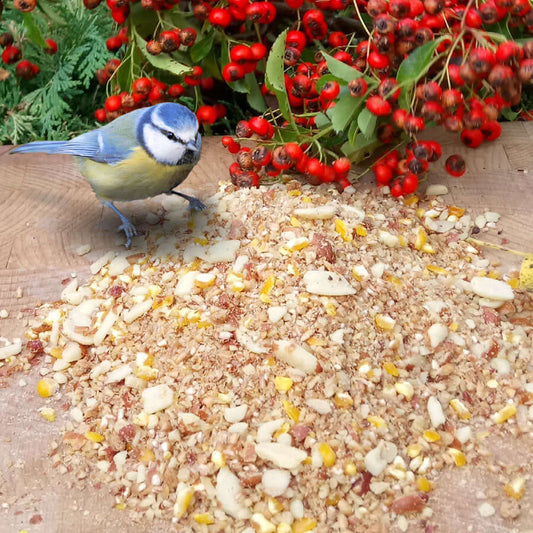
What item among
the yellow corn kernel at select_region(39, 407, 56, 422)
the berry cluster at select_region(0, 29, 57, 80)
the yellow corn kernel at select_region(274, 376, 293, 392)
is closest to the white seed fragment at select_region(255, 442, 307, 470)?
the yellow corn kernel at select_region(274, 376, 293, 392)

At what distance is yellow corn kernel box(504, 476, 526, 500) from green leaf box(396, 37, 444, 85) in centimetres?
91

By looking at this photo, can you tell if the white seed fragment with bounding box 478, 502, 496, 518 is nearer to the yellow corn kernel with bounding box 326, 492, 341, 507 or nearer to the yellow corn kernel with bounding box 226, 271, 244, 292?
the yellow corn kernel with bounding box 326, 492, 341, 507

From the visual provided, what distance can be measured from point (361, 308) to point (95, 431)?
A: 2.05 feet

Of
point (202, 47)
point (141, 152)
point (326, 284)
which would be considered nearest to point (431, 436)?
point (326, 284)

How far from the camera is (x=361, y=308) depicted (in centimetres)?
147

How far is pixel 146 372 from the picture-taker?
1.41 meters

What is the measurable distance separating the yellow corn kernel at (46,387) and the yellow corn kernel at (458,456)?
845mm

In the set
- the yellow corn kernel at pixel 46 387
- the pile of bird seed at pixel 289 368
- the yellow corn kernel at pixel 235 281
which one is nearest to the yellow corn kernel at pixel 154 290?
the pile of bird seed at pixel 289 368

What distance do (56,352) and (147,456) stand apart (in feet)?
1.19

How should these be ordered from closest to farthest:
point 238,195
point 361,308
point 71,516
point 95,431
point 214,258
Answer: point 71,516 → point 95,431 → point 361,308 → point 214,258 → point 238,195

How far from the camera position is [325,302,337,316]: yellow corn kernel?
1434 mm

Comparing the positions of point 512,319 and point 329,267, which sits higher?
point 329,267

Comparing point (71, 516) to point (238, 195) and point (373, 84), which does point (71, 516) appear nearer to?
point (238, 195)

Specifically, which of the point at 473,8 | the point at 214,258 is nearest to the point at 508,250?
the point at 473,8
